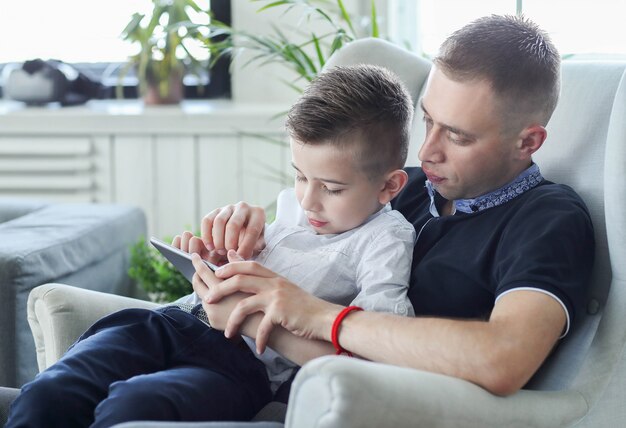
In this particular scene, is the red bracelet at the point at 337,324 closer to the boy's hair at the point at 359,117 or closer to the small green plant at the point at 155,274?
the boy's hair at the point at 359,117

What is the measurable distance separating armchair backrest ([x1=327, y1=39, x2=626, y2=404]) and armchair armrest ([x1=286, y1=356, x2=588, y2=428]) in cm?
17

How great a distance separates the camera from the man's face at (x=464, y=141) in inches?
57.1

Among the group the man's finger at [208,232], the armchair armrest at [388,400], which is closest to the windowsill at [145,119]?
the man's finger at [208,232]

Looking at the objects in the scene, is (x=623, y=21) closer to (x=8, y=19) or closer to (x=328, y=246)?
(x=328, y=246)

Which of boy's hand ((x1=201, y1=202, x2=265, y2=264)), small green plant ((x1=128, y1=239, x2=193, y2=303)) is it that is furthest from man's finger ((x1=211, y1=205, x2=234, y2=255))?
small green plant ((x1=128, y1=239, x2=193, y2=303))

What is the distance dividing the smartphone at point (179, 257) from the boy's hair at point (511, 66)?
503 mm

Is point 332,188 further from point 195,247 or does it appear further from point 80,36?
point 80,36

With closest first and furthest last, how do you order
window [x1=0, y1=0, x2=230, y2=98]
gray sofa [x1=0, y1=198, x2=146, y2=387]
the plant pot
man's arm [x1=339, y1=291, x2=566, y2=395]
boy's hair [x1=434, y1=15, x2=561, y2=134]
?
man's arm [x1=339, y1=291, x2=566, y2=395] → boy's hair [x1=434, y1=15, x2=561, y2=134] → gray sofa [x1=0, y1=198, x2=146, y2=387] → the plant pot → window [x1=0, y1=0, x2=230, y2=98]

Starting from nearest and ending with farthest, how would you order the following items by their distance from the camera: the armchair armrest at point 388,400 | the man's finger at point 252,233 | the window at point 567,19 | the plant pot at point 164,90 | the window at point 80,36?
the armchair armrest at point 388,400 → the man's finger at point 252,233 → the window at point 567,19 → the plant pot at point 164,90 → the window at point 80,36

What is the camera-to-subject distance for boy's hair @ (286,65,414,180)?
1455mm

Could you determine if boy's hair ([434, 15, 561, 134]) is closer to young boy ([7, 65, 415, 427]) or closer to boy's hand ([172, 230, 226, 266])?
young boy ([7, 65, 415, 427])

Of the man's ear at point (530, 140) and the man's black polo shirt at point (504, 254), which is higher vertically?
the man's ear at point (530, 140)

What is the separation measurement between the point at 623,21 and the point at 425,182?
4.28ft

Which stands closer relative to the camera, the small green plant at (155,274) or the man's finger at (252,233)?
the man's finger at (252,233)
